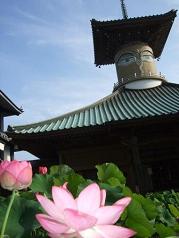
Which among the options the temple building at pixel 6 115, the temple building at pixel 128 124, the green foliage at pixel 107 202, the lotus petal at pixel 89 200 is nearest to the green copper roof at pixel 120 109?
the temple building at pixel 128 124

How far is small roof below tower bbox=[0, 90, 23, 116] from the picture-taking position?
16686 mm

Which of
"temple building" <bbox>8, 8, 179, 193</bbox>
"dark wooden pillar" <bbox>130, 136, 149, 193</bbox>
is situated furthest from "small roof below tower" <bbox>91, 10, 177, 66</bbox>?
"dark wooden pillar" <bbox>130, 136, 149, 193</bbox>

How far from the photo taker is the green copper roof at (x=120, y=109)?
8.09 meters

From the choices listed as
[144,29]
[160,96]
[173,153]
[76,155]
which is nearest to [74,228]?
[76,155]

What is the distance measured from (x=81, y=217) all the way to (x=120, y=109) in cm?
909

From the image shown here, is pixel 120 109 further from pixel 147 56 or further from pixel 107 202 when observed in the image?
pixel 107 202

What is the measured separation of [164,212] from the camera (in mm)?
1739

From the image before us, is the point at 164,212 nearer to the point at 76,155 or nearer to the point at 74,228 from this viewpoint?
the point at 74,228

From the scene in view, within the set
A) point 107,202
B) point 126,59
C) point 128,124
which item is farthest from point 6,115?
point 107,202

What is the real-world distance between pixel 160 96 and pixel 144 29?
2.85m

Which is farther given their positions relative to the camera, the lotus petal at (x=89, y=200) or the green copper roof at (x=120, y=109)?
the green copper roof at (x=120, y=109)

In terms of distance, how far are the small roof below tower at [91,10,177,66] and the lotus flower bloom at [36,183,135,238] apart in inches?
454

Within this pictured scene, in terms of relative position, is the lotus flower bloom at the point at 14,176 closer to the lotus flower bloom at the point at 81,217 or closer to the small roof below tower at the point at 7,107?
the lotus flower bloom at the point at 81,217

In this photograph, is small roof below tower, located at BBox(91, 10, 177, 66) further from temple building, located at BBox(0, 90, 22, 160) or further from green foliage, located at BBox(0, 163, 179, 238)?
green foliage, located at BBox(0, 163, 179, 238)
